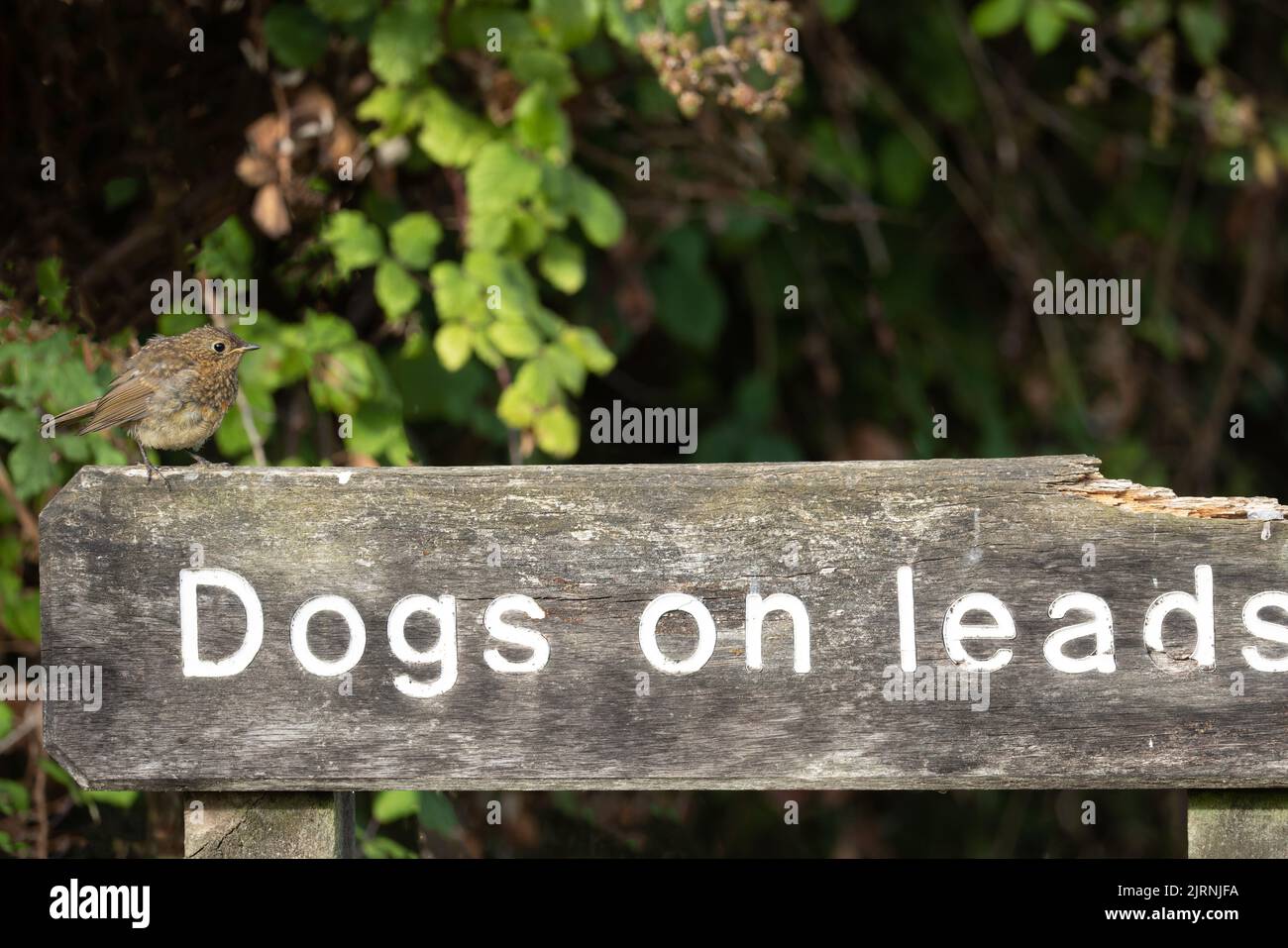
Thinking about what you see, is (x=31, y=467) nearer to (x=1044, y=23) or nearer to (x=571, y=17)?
(x=571, y=17)

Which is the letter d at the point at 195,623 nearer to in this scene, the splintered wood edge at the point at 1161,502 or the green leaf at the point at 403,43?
the splintered wood edge at the point at 1161,502

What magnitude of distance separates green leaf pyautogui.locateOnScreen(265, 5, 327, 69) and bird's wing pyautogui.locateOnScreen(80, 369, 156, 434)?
3.15 feet

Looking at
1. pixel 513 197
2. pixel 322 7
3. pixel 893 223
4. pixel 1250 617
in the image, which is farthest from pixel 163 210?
pixel 1250 617

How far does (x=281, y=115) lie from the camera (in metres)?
2.88

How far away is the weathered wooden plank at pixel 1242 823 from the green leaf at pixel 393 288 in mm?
1672

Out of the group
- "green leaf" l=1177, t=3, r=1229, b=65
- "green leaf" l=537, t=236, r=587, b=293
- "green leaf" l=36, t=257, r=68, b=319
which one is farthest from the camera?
"green leaf" l=1177, t=3, r=1229, b=65

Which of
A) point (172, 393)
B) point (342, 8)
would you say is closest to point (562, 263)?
point (342, 8)

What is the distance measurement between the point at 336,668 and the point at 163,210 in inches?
60.2

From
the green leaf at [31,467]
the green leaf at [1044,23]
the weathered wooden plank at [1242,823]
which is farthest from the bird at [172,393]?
the green leaf at [1044,23]

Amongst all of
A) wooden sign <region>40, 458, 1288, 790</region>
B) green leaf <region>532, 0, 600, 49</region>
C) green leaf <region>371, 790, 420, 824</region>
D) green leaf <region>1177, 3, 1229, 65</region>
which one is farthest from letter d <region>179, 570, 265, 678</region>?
green leaf <region>1177, 3, 1229, 65</region>

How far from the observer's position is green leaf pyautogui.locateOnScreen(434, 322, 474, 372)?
259 centimetres

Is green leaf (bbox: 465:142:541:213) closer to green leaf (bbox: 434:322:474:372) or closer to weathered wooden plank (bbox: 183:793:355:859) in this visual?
green leaf (bbox: 434:322:474:372)

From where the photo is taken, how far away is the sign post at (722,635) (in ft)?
5.40

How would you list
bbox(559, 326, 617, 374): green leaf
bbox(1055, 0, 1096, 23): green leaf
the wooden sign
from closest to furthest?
the wooden sign, bbox(559, 326, 617, 374): green leaf, bbox(1055, 0, 1096, 23): green leaf
